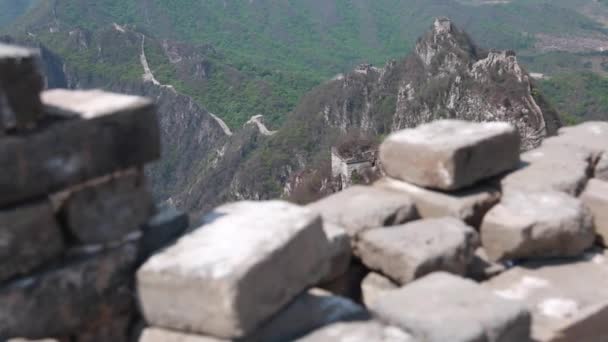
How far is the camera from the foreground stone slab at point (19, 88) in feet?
9.41

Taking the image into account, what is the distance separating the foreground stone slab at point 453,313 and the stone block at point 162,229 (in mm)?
1128

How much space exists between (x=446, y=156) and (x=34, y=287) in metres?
2.78

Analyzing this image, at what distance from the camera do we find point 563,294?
4164 millimetres

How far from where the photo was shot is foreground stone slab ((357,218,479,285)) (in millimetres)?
4008

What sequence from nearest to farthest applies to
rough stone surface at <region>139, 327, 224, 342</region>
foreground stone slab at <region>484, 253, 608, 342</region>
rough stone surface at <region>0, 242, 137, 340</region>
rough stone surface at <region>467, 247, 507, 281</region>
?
1. rough stone surface at <region>0, 242, 137, 340</region>
2. rough stone surface at <region>139, 327, 224, 342</region>
3. foreground stone slab at <region>484, 253, 608, 342</region>
4. rough stone surface at <region>467, 247, 507, 281</region>

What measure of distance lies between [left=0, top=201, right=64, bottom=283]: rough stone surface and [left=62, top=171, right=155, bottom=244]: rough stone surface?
0.33 ft

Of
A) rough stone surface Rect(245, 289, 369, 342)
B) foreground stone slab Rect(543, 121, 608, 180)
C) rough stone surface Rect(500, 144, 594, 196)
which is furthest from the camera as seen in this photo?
foreground stone slab Rect(543, 121, 608, 180)

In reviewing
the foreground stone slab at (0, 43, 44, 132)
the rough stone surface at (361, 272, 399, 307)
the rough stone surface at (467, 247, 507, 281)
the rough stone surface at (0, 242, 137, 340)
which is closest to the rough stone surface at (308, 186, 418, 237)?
the rough stone surface at (361, 272, 399, 307)

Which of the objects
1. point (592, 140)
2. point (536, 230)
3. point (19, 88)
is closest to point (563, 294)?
point (536, 230)

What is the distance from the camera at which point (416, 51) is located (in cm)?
6331

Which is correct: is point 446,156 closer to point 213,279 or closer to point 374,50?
point 213,279

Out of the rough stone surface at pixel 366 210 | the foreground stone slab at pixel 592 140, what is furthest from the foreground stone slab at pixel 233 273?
the foreground stone slab at pixel 592 140

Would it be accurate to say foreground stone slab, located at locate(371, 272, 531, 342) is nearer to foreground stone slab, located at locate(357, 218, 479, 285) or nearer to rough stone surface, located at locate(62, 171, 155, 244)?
foreground stone slab, located at locate(357, 218, 479, 285)

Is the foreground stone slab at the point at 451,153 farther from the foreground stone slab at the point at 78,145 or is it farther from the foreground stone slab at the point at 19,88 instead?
the foreground stone slab at the point at 19,88
